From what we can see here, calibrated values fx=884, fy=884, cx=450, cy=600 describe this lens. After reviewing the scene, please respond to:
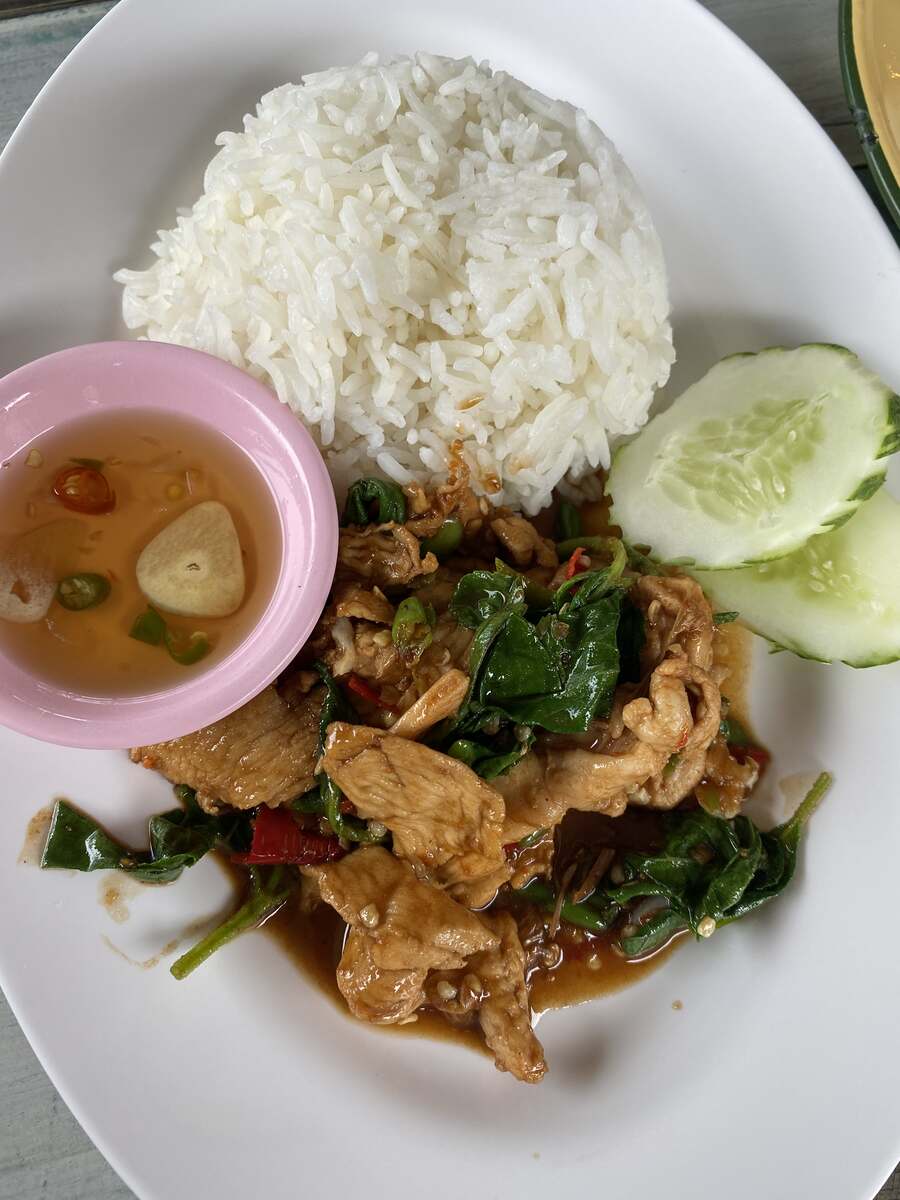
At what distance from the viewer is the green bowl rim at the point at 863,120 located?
2473 millimetres

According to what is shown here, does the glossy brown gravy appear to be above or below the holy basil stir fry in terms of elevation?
below

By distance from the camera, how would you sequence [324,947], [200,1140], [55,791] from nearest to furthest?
[200,1140], [55,791], [324,947]

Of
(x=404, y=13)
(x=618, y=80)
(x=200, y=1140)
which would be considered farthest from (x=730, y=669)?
(x=404, y=13)

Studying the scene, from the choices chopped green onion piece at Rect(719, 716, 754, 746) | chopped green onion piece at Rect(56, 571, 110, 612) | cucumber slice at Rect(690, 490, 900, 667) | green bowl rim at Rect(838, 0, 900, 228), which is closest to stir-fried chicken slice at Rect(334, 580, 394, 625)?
chopped green onion piece at Rect(56, 571, 110, 612)

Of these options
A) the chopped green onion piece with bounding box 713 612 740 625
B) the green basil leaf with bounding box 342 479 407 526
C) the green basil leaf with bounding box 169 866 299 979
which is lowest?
the green basil leaf with bounding box 169 866 299 979

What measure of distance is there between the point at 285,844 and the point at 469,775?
590mm

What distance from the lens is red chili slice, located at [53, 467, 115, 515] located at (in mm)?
2119

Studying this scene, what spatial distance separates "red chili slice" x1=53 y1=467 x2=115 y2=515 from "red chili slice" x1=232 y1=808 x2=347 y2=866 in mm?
919

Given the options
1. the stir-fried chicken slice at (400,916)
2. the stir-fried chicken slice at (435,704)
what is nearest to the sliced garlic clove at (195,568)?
the stir-fried chicken slice at (435,704)

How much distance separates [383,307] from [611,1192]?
2322mm

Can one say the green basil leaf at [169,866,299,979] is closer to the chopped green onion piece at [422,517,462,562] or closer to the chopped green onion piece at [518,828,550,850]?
the chopped green onion piece at [518,828,550,850]

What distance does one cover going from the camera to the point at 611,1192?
7.37 ft

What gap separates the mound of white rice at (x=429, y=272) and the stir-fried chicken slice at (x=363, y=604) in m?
0.33

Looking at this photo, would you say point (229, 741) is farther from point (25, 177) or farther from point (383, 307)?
point (25, 177)
